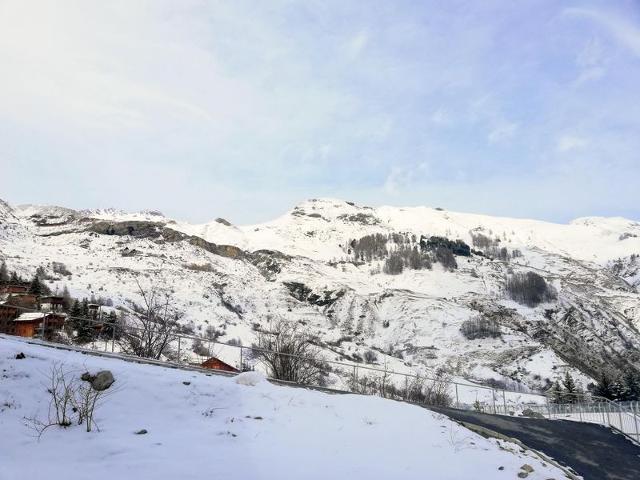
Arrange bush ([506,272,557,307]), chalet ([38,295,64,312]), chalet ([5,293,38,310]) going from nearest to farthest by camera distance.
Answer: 1. chalet ([5,293,38,310])
2. chalet ([38,295,64,312])
3. bush ([506,272,557,307])

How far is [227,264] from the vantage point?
157250 millimetres

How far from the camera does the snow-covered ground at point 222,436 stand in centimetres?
1110

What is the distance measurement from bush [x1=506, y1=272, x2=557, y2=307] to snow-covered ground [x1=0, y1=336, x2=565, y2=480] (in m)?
144

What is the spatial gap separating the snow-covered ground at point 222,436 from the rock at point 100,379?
0.29 metres

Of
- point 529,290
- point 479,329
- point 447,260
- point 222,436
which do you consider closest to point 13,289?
point 222,436

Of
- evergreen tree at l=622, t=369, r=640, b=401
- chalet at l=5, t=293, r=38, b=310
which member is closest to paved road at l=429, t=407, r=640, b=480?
evergreen tree at l=622, t=369, r=640, b=401

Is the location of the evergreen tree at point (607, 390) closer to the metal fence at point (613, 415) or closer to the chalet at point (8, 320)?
the metal fence at point (613, 415)

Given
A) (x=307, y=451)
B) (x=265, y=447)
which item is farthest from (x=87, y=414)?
(x=307, y=451)

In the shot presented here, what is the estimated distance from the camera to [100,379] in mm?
15289

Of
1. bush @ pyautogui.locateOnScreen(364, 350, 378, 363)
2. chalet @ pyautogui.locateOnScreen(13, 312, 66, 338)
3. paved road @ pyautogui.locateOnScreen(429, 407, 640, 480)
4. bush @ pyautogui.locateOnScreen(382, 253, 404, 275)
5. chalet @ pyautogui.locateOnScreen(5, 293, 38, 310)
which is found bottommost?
paved road @ pyautogui.locateOnScreen(429, 407, 640, 480)

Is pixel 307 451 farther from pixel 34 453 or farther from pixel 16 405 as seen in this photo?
pixel 16 405

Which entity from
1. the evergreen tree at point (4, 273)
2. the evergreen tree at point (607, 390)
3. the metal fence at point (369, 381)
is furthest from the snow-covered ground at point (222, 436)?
the evergreen tree at point (4, 273)

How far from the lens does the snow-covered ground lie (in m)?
11.1

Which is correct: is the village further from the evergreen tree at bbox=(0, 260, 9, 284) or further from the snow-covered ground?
the snow-covered ground
